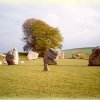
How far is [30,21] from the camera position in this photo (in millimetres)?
18547

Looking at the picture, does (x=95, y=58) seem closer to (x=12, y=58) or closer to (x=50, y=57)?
(x=50, y=57)

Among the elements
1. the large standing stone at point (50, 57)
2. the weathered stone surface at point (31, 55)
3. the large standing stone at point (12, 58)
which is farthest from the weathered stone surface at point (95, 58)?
the weathered stone surface at point (31, 55)

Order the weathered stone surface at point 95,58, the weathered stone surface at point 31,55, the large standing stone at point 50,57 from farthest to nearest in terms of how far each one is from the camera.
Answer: the weathered stone surface at point 31,55 < the large standing stone at point 50,57 < the weathered stone surface at point 95,58

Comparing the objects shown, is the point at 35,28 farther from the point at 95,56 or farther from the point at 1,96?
the point at 1,96

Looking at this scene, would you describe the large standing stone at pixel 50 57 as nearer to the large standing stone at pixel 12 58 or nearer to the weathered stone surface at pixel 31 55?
the large standing stone at pixel 12 58

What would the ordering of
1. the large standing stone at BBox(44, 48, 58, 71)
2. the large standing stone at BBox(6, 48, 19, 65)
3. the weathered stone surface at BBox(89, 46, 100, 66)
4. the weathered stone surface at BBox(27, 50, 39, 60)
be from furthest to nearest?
the weathered stone surface at BBox(27, 50, 39, 60) → the large standing stone at BBox(6, 48, 19, 65) → the large standing stone at BBox(44, 48, 58, 71) → the weathered stone surface at BBox(89, 46, 100, 66)

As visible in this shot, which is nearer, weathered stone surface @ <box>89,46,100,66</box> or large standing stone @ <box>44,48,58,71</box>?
weathered stone surface @ <box>89,46,100,66</box>

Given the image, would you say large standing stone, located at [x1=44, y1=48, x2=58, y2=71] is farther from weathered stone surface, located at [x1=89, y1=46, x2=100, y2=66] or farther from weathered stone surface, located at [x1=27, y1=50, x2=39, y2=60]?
weathered stone surface, located at [x1=27, y1=50, x2=39, y2=60]

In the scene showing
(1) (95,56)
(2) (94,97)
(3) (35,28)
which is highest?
(3) (35,28)

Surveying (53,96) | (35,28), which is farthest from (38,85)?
(35,28)

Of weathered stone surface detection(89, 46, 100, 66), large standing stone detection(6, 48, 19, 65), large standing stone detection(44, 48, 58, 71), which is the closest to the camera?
weathered stone surface detection(89, 46, 100, 66)

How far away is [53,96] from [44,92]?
0.60m

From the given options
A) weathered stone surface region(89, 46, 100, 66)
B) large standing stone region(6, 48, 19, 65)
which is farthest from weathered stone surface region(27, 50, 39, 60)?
weathered stone surface region(89, 46, 100, 66)

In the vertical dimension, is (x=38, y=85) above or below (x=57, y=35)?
below
